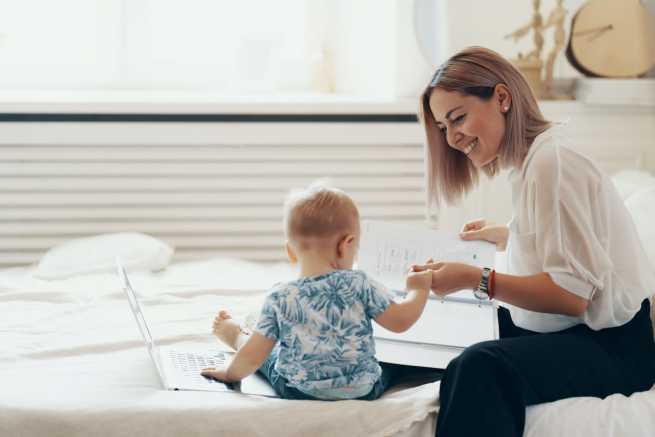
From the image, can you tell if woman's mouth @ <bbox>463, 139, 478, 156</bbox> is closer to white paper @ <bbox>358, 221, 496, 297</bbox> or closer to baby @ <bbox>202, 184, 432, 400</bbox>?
white paper @ <bbox>358, 221, 496, 297</bbox>

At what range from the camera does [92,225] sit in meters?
2.71

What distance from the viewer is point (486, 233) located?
5.73 ft

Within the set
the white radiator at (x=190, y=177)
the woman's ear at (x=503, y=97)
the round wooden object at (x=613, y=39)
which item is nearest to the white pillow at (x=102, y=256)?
the white radiator at (x=190, y=177)

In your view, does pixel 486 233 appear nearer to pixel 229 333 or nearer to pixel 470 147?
pixel 470 147

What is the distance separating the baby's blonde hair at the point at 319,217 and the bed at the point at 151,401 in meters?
0.26

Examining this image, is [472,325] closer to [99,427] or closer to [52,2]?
[99,427]

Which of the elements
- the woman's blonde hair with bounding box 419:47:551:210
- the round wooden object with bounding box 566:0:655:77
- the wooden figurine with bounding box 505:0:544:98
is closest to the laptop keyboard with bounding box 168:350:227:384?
the woman's blonde hair with bounding box 419:47:551:210

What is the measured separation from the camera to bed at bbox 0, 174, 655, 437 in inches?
53.2

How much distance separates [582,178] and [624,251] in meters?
0.15

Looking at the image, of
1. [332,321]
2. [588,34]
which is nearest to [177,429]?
[332,321]

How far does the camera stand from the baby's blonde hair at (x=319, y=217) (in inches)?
55.1

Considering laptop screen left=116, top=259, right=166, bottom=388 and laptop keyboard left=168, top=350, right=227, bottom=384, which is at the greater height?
laptop screen left=116, top=259, right=166, bottom=388

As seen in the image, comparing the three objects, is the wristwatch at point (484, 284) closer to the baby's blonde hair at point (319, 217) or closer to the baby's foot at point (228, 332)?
the baby's blonde hair at point (319, 217)

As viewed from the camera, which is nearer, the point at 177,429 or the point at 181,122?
the point at 177,429
